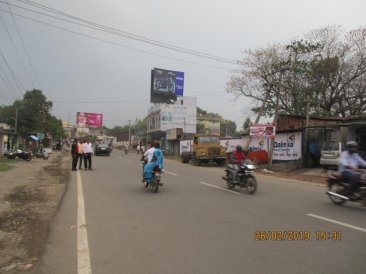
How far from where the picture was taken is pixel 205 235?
727 centimetres

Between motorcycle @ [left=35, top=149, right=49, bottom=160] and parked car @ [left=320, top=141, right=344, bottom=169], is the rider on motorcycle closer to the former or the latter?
parked car @ [left=320, top=141, right=344, bottom=169]

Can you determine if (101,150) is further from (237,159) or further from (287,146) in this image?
(237,159)

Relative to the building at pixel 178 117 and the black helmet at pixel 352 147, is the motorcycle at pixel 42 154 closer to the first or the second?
the black helmet at pixel 352 147

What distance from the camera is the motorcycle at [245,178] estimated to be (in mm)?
13133

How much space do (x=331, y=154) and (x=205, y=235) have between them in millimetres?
18923

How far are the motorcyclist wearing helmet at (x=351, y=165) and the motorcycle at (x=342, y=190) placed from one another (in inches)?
4.5

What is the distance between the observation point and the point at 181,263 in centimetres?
568

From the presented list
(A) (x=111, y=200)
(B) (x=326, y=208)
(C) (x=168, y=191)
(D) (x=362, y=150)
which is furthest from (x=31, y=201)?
(D) (x=362, y=150)

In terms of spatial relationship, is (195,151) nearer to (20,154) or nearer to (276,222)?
(20,154)

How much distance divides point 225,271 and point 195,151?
28251 millimetres

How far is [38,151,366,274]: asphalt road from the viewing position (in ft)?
18.4

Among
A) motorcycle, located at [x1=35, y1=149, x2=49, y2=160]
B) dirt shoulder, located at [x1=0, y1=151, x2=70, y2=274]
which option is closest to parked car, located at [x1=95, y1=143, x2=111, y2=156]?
motorcycle, located at [x1=35, y1=149, x2=49, y2=160]
